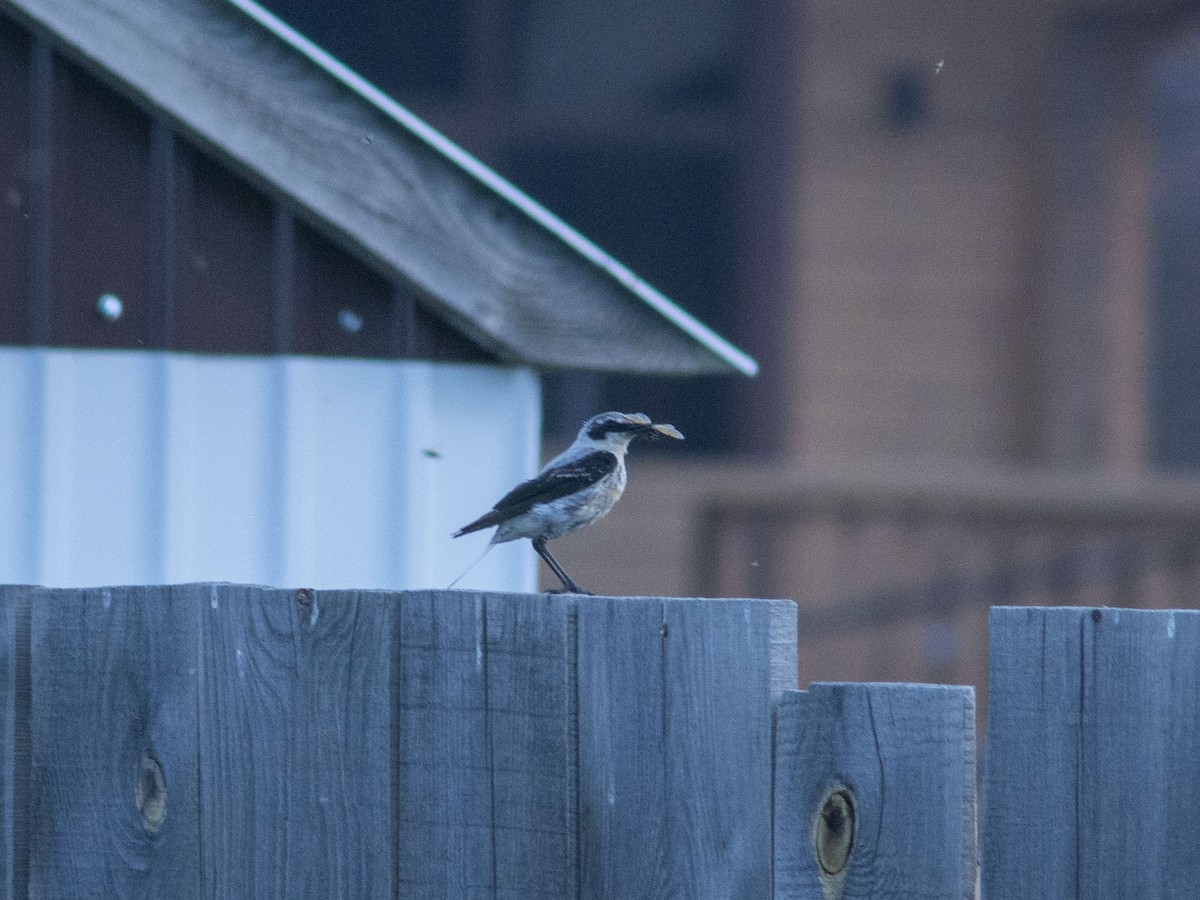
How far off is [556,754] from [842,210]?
28.7ft

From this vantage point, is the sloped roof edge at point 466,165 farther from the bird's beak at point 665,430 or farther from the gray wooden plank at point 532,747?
the gray wooden plank at point 532,747

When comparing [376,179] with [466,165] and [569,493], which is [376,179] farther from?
[569,493]

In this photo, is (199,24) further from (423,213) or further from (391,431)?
(391,431)

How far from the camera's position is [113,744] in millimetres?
3166

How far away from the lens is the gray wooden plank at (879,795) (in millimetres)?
2748

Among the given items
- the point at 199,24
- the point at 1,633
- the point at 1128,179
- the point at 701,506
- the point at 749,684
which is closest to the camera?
the point at 749,684

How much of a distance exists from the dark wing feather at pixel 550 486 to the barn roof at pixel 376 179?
0.35m

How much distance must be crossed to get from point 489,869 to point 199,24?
2436 millimetres

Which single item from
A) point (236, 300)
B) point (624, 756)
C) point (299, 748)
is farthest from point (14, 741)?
point (236, 300)

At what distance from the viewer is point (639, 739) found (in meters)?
2.90

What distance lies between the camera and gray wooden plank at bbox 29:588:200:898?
312 cm

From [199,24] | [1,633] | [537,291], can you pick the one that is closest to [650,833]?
[1,633]

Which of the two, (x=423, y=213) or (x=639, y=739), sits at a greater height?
(x=423, y=213)

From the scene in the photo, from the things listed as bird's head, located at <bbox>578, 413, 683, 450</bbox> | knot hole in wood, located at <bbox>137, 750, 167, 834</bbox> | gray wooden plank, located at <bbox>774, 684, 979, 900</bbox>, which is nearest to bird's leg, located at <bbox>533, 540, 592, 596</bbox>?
bird's head, located at <bbox>578, 413, 683, 450</bbox>
